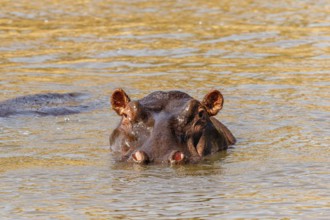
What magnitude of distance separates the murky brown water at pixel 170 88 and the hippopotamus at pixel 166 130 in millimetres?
158

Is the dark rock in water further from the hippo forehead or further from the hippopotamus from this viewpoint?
the hippo forehead

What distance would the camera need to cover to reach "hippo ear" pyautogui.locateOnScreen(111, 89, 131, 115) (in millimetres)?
9954

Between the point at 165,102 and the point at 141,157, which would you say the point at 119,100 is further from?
the point at 141,157

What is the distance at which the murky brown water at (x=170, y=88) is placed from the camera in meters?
7.74

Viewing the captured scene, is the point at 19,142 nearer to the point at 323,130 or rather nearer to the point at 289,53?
the point at 323,130

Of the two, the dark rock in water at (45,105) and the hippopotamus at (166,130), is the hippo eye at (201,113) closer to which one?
the hippopotamus at (166,130)

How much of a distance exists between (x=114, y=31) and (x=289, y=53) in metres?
4.18

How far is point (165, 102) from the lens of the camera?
9891 millimetres

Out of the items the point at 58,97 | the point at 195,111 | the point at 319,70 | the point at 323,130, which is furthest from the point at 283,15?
the point at 195,111

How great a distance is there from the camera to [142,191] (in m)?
8.09

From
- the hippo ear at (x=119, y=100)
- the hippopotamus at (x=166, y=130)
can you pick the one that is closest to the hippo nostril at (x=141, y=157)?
the hippopotamus at (x=166, y=130)

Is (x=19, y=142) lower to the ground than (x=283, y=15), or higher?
lower

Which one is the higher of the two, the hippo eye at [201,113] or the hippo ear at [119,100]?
the hippo ear at [119,100]

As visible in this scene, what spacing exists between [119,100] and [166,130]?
92 centimetres
